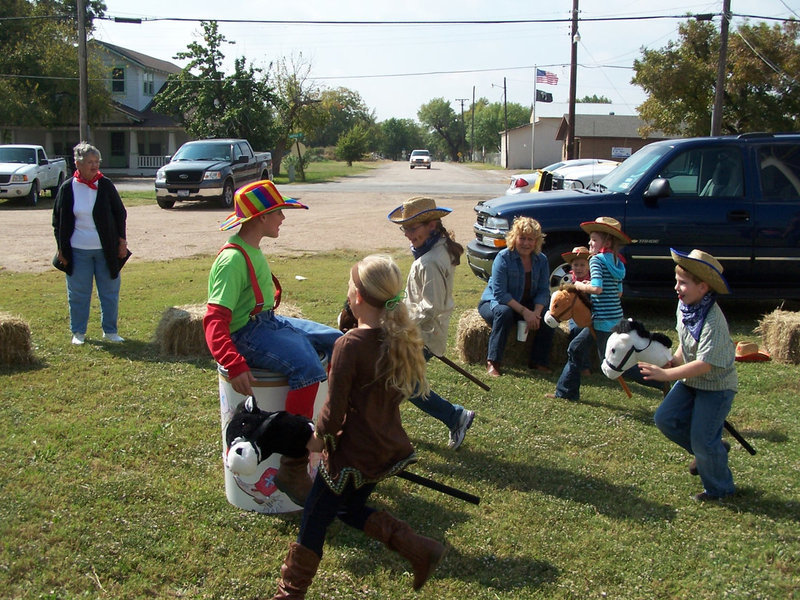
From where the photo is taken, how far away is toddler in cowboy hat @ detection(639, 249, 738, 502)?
4.07 metres

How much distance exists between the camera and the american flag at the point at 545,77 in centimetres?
4656

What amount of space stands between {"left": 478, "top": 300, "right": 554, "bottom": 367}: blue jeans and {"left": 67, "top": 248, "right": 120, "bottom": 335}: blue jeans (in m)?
3.71

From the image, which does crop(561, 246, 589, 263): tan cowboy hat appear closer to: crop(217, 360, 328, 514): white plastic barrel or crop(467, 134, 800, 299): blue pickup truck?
crop(467, 134, 800, 299): blue pickup truck

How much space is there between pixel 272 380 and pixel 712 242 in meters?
6.39

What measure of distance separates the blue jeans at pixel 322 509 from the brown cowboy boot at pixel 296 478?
27 cm

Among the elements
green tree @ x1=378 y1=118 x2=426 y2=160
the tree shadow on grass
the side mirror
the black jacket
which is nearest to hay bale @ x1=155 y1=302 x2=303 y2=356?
the black jacket

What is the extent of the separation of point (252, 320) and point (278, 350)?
262mm

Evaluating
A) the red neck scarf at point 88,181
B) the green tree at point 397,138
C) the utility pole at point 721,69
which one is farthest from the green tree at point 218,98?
the green tree at point 397,138

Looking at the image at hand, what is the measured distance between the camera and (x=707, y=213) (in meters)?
8.61

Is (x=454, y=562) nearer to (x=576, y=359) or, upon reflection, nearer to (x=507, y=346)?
(x=576, y=359)

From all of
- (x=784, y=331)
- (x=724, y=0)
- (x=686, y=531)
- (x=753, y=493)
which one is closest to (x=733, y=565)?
(x=686, y=531)

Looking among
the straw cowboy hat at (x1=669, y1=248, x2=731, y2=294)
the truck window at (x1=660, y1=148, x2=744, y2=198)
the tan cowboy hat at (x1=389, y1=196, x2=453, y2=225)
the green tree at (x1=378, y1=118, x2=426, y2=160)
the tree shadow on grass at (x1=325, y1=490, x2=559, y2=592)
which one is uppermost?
the green tree at (x1=378, y1=118, x2=426, y2=160)

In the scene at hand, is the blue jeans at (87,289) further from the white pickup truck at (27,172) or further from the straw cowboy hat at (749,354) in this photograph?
the white pickup truck at (27,172)

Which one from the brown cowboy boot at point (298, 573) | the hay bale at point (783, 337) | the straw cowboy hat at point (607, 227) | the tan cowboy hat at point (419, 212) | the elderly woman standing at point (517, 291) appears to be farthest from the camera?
the hay bale at point (783, 337)
